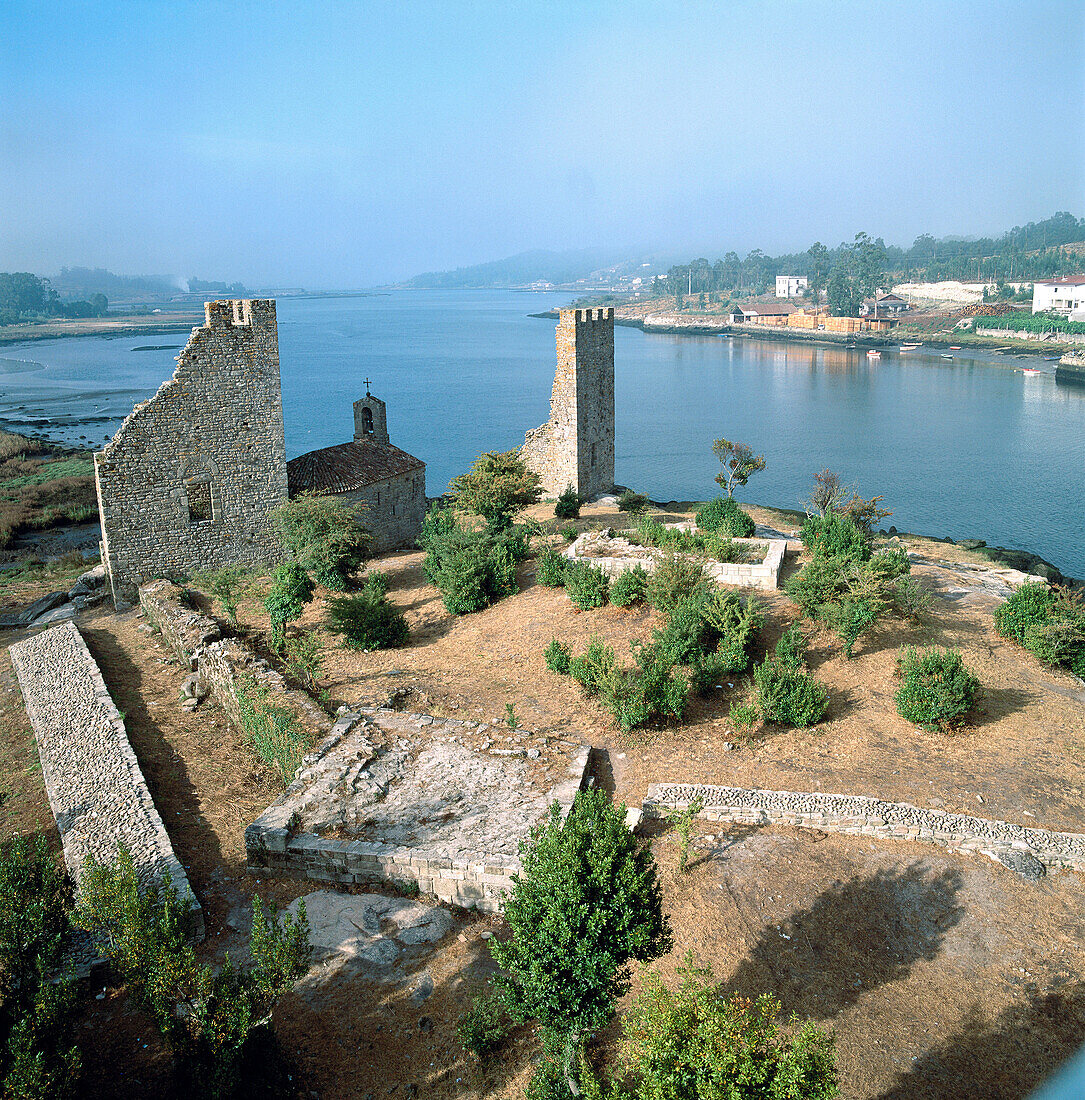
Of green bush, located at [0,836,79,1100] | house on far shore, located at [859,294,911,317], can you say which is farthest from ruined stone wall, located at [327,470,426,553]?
house on far shore, located at [859,294,911,317]

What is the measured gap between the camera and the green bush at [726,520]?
1711cm

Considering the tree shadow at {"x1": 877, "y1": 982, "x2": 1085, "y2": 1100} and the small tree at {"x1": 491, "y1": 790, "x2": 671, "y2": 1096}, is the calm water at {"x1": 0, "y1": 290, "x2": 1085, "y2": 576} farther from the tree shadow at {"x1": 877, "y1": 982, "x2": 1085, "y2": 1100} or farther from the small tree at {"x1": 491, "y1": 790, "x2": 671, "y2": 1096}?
the small tree at {"x1": 491, "y1": 790, "x2": 671, "y2": 1096}

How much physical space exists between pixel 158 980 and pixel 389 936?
2296 mm

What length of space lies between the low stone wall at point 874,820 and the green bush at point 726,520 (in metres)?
8.73

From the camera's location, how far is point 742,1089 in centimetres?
383

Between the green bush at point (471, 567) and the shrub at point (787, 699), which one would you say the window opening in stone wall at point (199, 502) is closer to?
the green bush at point (471, 567)

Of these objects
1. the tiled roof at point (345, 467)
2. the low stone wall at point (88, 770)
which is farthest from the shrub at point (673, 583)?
the tiled roof at point (345, 467)

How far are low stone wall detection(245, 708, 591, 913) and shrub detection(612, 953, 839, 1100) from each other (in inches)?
122

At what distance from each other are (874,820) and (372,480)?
1540cm

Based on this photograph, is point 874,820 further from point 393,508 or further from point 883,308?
point 883,308

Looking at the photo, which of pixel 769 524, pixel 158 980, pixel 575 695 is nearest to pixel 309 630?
pixel 575 695

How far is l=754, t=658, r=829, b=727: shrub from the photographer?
9.73 m

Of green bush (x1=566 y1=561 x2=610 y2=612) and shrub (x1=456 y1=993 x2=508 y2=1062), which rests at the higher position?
green bush (x1=566 y1=561 x2=610 y2=612)

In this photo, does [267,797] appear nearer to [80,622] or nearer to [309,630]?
[309,630]
